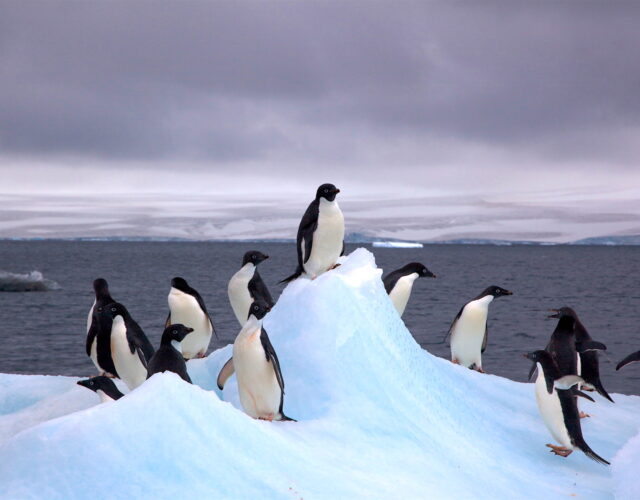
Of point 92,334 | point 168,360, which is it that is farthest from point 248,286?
point 168,360

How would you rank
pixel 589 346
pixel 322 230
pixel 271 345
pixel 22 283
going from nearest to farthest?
pixel 271 345, pixel 322 230, pixel 589 346, pixel 22 283

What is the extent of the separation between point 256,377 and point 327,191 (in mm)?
2495

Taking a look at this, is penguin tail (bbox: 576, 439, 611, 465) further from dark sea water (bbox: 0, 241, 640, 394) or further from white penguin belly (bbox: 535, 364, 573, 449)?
dark sea water (bbox: 0, 241, 640, 394)

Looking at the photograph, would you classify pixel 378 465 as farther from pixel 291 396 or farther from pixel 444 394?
pixel 444 394

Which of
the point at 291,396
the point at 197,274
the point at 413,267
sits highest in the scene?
the point at 413,267

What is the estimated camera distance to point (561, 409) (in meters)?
7.32

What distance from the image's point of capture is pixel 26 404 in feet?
33.2

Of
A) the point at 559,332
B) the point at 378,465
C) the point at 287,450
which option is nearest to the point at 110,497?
the point at 287,450

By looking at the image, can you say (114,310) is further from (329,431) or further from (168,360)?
(329,431)

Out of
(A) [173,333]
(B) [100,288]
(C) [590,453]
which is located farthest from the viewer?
(B) [100,288]

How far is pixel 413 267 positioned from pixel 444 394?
3.79 m

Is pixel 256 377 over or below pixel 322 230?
below

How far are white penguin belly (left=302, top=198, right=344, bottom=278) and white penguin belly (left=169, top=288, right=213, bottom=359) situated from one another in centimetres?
263

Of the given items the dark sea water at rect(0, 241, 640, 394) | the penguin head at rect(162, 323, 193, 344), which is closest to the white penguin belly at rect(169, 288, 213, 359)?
the penguin head at rect(162, 323, 193, 344)
